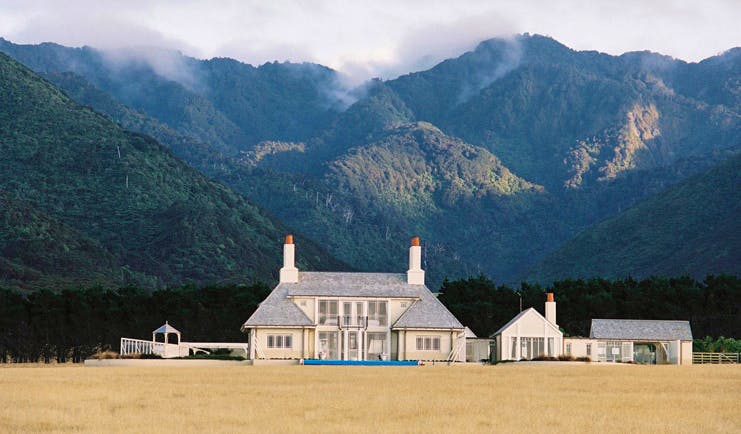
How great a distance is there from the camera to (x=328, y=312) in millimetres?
86250

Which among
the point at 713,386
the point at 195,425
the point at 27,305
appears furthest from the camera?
the point at 27,305

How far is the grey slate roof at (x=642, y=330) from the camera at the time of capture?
293 ft

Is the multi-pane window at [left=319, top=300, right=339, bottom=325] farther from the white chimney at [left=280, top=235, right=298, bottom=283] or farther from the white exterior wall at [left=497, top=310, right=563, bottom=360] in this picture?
the white exterior wall at [left=497, top=310, right=563, bottom=360]

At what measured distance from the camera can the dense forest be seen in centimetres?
9112

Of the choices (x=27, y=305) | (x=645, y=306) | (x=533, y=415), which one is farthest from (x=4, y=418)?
(x=645, y=306)

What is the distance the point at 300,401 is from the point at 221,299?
205 ft

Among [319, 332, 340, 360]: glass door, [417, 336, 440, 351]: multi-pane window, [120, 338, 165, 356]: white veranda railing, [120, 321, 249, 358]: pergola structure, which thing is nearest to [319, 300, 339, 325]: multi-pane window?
[319, 332, 340, 360]: glass door

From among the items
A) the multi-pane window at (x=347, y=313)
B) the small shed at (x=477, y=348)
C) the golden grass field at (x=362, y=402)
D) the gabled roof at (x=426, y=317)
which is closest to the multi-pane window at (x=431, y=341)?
the gabled roof at (x=426, y=317)

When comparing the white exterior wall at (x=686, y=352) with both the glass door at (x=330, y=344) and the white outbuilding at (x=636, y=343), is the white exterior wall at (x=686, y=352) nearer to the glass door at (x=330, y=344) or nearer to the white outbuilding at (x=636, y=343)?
the white outbuilding at (x=636, y=343)

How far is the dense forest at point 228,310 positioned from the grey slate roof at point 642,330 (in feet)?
11.1

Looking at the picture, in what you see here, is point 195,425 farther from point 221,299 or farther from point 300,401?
point 221,299

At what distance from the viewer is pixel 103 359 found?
73562 millimetres

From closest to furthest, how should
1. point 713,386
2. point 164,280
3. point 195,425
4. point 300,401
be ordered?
1. point 195,425
2. point 300,401
3. point 713,386
4. point 164,280

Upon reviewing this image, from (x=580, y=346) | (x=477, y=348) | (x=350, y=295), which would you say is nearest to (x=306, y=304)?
(x=350, y=295)
